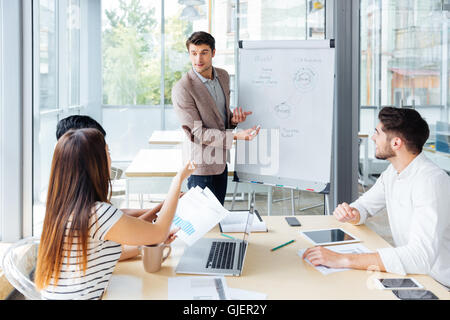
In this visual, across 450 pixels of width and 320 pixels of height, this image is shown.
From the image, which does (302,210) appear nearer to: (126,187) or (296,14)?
(126,187)

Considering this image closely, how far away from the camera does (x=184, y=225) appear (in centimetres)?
154

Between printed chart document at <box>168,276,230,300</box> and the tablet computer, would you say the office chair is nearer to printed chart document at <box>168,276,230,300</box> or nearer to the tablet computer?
printed chart document at <box>168,276,230,300</box>

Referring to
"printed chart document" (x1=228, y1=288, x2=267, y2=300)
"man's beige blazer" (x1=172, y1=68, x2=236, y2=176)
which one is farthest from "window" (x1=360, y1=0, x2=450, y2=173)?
"printed chart document" (x1=228, y1=288, x2=267, y2=300)

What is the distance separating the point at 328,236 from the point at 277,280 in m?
0.51

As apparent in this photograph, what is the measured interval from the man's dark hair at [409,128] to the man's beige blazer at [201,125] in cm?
114

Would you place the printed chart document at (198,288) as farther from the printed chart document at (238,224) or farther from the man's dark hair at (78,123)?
the man's dark hair at (78,123)

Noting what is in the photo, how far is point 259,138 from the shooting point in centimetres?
302

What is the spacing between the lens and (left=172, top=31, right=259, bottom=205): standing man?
2.69 meters

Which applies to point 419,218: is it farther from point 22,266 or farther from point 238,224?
point 22,266

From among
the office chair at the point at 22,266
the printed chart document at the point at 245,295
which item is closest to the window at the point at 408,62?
the printed chart document at the point at 245,295

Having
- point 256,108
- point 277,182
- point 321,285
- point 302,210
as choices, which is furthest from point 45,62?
point 321,285

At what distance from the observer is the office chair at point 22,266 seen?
4.25 feet

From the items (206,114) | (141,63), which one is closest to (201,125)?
(206,114)

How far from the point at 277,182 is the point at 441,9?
1.56m
